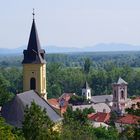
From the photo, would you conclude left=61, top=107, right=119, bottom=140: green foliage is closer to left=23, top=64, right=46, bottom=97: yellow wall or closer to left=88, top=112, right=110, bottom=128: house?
left=23, top=64, right=46, bottom=97: yellow wall

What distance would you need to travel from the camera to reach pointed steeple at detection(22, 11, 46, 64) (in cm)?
4638

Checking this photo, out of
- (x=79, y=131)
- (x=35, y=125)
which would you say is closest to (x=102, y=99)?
(x=79, y=131)

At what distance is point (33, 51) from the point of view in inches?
1833

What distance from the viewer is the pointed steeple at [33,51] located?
46.4 meters

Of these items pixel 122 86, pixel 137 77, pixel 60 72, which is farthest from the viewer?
pixel 60 72

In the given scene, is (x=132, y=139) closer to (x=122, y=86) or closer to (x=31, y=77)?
(x=31, y=77)

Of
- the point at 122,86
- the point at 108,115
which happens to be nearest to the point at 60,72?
the point at 122,86

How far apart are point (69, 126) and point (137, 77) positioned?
76.7 m

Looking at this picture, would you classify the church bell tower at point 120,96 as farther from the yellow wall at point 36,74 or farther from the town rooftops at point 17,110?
the town rooftops at point 17,110

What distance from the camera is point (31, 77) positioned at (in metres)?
46.6

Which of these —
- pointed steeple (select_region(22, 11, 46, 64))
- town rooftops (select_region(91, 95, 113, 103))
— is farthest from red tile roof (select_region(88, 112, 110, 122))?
town rooftops (select_region(91, 95, 113, 103))

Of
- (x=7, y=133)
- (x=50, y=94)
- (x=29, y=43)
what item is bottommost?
(x=50, y=94)

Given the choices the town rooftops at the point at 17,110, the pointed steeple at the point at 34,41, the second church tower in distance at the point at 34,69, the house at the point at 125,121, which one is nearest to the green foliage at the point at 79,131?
the town rooftops at the point at 17,110

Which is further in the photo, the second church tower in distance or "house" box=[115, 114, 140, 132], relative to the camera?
the second church tower in distance
